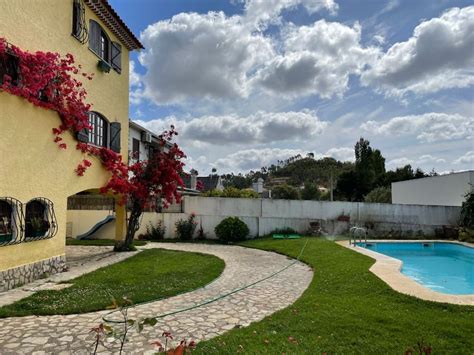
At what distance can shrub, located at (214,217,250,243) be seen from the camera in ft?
55.8

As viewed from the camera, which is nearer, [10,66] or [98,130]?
[10,66]

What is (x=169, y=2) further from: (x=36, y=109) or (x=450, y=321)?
(x=450, y=321)

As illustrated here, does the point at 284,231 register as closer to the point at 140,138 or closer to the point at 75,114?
the point at 140,138

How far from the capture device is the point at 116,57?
13.2m

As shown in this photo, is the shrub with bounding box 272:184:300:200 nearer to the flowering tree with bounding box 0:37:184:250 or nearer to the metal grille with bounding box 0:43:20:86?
the flowering tree with bounding box 0:37:184:250

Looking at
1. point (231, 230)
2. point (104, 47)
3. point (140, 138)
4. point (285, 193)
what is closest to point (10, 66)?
point (104, 47)

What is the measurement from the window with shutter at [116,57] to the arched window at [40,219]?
6.61 meters

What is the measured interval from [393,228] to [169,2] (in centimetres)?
1720

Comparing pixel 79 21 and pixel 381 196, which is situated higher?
pixel 79 21

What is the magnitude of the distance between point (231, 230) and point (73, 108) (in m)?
9.85

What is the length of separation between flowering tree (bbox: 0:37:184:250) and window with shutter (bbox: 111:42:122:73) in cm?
218

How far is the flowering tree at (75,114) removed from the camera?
781 centimetres

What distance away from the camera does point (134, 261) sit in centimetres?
1090

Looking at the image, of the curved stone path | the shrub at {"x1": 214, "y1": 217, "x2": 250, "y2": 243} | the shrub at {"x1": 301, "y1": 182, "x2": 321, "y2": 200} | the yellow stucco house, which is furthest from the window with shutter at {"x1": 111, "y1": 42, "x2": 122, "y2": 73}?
the shrub at {"x1": 301, "y1": 182, "x2": 321, "y2": 200}
